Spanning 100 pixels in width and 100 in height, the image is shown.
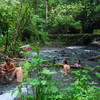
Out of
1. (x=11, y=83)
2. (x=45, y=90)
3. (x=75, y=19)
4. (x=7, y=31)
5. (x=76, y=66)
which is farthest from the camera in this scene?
(x=75, y=19)

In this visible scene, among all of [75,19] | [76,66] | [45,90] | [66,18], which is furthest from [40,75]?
[75,19]

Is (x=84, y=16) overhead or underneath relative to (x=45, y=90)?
overhead

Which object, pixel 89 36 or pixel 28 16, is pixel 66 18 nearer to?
pixel 89 36

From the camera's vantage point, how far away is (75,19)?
104 ft

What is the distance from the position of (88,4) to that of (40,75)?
30131 mm

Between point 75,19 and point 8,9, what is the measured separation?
19571 mm

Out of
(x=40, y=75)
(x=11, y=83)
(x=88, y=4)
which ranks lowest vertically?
(x=11, y=83)

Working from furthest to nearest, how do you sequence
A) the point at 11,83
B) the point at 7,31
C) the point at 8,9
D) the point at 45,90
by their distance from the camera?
the point at 7,31 → the point at 8,9 → the point at 11,83 → the point at 45,90

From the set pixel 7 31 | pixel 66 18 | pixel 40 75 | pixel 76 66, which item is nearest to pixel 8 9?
pixel 7 31

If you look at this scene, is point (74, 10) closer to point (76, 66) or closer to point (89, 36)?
point (89, 36)

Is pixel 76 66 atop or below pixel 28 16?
below

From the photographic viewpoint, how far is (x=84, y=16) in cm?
3209

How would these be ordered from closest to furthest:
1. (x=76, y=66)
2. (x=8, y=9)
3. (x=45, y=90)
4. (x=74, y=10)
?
(x=45, y=90) < (x=76, y=66) < (x=8, y=9) < (x=74, y=10)

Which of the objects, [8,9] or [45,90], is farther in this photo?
[8,9]
